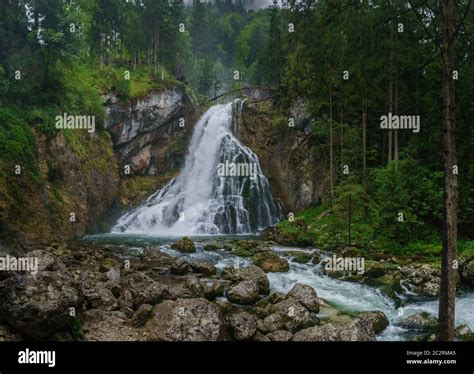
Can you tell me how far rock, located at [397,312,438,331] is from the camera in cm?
1060

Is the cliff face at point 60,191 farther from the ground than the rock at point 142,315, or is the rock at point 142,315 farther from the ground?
the cliff face at point 60,191

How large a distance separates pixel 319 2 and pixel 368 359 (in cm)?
3403

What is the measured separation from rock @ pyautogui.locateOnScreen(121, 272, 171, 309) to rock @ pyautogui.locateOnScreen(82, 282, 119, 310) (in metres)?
0.45

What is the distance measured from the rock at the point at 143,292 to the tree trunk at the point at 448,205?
725cm

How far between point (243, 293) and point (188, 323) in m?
3.54

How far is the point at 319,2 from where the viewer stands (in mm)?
33438

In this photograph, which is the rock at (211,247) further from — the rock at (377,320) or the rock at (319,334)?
the rock at (319,334)

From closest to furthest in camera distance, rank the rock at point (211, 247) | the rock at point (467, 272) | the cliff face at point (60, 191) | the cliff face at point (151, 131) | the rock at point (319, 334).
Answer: the rock at point (319, 334), the rock at point (467, 272), the cliff face at point (60, 191), the rock at point (211, 247), the cliff face at point (151, 131)

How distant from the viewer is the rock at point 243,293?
12.0m

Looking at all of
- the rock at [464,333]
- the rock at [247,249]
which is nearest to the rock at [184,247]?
the rock at [247,249]

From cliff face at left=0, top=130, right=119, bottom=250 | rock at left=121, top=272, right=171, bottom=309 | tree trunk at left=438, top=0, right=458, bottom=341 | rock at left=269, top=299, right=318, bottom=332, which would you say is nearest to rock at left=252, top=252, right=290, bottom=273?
rock at left=269, top=299, right=318, bottom=332

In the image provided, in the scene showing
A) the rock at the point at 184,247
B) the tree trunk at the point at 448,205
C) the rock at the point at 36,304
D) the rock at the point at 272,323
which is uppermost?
the tree trunk at the point at 448,205

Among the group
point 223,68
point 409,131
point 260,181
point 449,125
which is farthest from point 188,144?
point 223,68

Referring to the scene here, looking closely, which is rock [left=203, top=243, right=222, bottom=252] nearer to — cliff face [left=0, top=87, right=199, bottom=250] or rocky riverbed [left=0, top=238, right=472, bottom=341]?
rocky riverbed [left=0, top=238, right=472, bottom=341]
